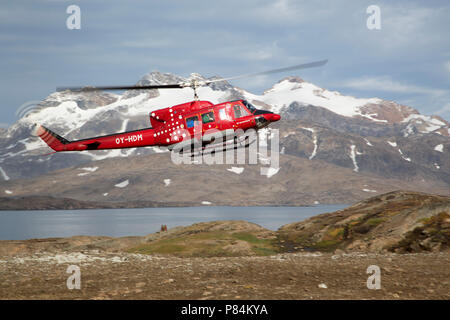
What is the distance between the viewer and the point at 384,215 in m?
37.0

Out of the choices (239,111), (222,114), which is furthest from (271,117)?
(222,114)

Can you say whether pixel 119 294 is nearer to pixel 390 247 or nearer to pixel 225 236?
pixel 390 247

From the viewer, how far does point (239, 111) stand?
26766 mm

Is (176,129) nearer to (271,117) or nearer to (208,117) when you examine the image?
(208,117)

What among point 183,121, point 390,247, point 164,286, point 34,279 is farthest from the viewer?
point 390,247

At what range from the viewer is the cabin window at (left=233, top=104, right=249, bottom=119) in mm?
26598

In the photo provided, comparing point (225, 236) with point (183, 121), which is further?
point (225, 236)

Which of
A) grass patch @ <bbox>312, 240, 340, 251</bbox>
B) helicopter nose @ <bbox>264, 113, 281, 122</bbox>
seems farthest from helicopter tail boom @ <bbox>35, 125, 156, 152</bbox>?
grass patch @ <bbox>312, 240, 340, 251</bbox>

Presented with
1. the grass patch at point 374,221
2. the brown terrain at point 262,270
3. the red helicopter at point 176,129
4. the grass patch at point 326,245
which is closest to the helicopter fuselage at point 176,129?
the red helicopter at point 176,129

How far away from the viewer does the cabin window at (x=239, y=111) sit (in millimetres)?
26598

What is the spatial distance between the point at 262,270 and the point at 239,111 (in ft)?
36.1

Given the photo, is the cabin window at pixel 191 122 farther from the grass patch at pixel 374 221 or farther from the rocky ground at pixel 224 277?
the grass patch at pixel 374 221
